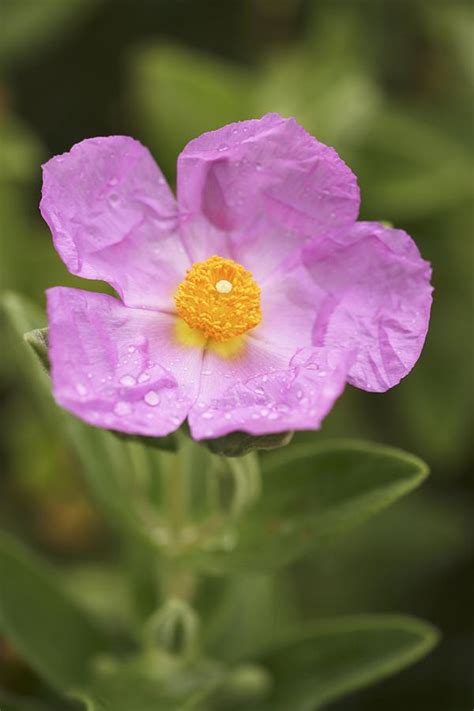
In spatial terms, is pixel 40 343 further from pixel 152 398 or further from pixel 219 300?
pixel 219 300

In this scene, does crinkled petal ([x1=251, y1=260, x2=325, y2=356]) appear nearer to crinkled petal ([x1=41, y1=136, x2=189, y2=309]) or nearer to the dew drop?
crinkled petal ([x1=41, y1=136, x2=189, y2=309])

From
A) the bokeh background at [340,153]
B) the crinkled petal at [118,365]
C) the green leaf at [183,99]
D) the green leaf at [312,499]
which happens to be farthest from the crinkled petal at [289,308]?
the green leaf at [183,99]

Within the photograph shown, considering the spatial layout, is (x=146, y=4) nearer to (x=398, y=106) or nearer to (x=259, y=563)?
(x=398, y=106)

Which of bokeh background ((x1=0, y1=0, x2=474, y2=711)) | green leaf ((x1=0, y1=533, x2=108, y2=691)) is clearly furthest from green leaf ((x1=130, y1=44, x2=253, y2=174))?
green leaf ((x1=0, y1=533, x2=108, y2=691))

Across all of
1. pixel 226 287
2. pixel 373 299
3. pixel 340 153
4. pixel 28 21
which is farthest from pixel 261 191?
pixel 28 21

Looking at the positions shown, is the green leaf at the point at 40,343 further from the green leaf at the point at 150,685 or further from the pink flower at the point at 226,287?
the green leaf at the point at 150,685
